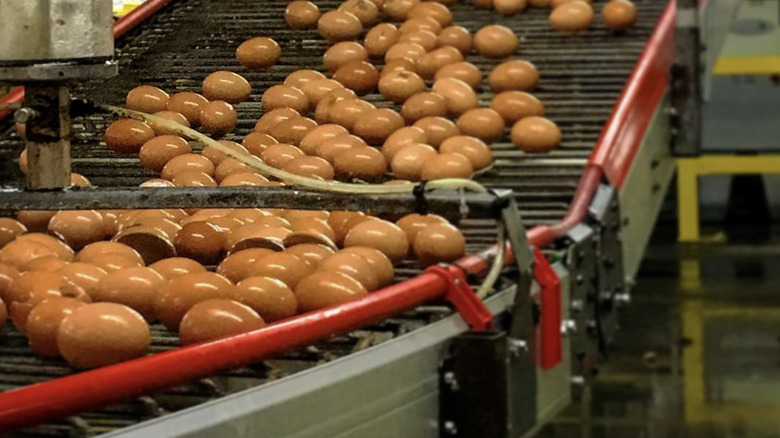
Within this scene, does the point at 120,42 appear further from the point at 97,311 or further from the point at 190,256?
the point at 190,256

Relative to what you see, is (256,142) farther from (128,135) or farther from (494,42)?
(494,42)

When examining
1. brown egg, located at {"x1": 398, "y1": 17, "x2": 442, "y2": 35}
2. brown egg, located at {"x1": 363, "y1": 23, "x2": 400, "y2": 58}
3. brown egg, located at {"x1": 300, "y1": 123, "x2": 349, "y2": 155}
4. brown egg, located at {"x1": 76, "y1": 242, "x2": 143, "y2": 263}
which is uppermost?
brown egg, located at {"x1": 398, "y1": 17, "x2": 442, "y2": 35}

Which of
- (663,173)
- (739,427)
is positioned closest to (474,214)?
(663,173)

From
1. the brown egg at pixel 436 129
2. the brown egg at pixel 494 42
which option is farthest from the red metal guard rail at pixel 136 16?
the brown egg at pixel 494 42

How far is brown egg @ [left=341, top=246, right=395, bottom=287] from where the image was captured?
6.20ft

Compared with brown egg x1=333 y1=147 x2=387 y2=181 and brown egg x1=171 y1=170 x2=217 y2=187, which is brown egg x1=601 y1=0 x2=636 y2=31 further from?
brown egg x1=171 y1=170 x2=217 y2=187

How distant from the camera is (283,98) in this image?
1.07m

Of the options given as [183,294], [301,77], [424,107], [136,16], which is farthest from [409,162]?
[301,77]

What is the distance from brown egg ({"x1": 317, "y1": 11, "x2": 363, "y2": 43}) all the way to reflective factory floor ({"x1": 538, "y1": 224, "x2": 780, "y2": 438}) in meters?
3.13

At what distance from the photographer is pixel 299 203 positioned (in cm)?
129

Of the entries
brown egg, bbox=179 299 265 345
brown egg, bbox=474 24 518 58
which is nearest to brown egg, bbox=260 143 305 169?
brown egg, bbox=179 299 265 345

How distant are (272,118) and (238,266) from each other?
66 cm

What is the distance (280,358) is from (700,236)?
6.29 meters

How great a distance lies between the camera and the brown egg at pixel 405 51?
2.01 metres
